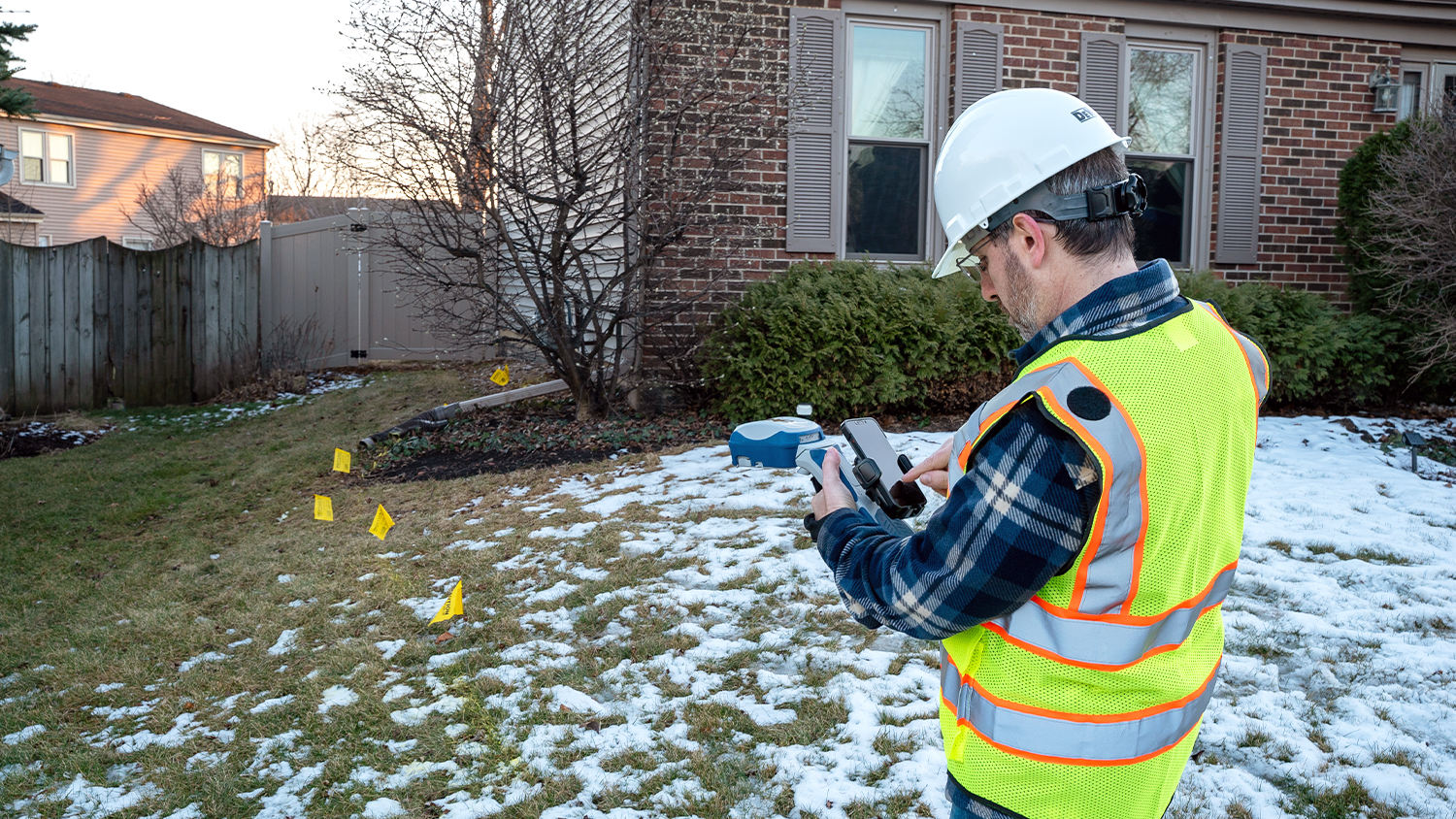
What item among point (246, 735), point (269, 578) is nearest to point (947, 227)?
point (246, 735)

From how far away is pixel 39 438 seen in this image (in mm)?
9930

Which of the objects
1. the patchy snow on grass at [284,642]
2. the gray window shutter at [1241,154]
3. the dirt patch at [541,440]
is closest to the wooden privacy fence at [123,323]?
the dirt patch at [541,440]

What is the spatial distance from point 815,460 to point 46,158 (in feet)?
105

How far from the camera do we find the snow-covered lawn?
128 inches

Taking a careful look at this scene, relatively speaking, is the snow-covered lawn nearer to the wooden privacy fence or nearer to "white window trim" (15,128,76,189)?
the wooden privacy fence

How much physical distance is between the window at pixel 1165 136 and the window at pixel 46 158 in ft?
93.2

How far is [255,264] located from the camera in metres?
12.9

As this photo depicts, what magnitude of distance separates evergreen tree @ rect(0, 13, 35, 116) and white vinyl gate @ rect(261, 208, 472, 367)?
4.58m

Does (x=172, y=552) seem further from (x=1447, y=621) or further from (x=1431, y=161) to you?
Result: (x=1431, y=161)

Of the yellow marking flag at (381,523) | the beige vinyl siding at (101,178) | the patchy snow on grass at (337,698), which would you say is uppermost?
the beige vinyl siding at (101,178)

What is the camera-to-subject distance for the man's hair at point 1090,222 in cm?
150

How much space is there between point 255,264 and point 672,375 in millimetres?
7328

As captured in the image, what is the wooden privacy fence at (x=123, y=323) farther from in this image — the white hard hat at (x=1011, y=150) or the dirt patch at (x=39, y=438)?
the white hard hat at (x=1011, y=150)

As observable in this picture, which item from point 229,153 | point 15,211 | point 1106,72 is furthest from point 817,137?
point 229,153
